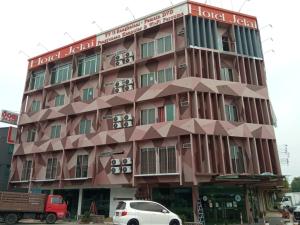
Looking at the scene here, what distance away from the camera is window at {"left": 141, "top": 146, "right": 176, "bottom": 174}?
1111 inches

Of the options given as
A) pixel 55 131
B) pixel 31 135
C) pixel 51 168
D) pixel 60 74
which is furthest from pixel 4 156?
pixel 60 74

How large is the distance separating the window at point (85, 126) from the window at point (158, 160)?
27.5 feet

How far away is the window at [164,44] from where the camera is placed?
3216 cm

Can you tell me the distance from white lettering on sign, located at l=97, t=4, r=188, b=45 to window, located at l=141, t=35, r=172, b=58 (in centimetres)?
178

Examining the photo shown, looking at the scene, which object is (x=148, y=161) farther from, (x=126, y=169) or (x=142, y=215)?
(x=142, y=215)

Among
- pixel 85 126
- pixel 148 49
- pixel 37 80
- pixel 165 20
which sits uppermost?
pixel 165 20

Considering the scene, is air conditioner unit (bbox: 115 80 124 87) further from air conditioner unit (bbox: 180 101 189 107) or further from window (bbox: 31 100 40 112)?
window (bbox: 31 100 40 112)

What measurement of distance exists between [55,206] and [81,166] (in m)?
6.64

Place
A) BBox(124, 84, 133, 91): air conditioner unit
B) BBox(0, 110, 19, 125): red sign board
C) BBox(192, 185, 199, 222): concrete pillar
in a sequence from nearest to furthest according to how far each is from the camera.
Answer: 1. BBox(192, 185, 199, 222): concrete pillar
2. BBox(124, 84, 133, 91): air conditioner unit
3. BBox(0, 110, 19, 125): red sign board

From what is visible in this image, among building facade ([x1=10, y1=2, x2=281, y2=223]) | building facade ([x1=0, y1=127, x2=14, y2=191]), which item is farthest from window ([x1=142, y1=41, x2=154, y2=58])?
building facade ([x1=0, y1=127, x2=14, y2=191])

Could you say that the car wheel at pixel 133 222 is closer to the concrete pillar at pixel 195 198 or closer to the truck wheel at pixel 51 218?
the concrete pillar at pixel 195 198

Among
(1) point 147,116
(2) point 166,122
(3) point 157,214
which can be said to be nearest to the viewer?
(3) point 157,214

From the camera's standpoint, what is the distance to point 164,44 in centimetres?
3250

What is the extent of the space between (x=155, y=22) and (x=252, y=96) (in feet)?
42.8
